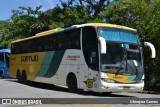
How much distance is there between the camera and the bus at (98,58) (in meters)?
16.8

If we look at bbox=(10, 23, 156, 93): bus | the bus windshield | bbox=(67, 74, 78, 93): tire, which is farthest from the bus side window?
bbox=(67, 74, 78, 93): tire

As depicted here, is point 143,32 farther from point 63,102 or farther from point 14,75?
point 63,102

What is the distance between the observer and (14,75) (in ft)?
94.9

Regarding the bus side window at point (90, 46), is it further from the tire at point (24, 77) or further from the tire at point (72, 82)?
the tire at point (24, 77)

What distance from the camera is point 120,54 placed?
17.1 m

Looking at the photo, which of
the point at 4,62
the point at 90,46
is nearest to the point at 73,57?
the point at 90,46

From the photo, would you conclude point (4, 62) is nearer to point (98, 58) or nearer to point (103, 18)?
point (103, 18)

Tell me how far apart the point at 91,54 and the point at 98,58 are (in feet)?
2.37

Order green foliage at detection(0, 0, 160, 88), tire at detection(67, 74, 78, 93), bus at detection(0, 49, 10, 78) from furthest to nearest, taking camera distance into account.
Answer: bus at detection(0, 49, 10, 78)
green foliage at detection(0, 0, 160, 88)
tire at detection(67, 74, 78, 93)

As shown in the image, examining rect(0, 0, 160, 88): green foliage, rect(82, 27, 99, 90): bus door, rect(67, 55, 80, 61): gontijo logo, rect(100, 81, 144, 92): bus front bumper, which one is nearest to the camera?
rect(100, 81, 144, 92): bus front bumper

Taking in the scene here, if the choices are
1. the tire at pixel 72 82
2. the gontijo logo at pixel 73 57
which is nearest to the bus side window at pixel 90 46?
the gontijo logo at pixel 73 57

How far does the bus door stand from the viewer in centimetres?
1712

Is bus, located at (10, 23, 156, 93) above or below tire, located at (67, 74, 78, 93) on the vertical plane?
above

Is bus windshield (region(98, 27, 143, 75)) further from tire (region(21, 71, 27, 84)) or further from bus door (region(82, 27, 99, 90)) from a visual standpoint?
tire (region(21, 71, 27, 84))
